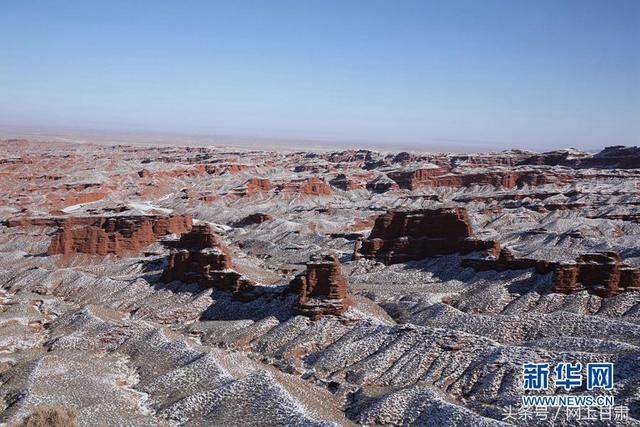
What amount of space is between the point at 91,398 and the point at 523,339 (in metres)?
36.0

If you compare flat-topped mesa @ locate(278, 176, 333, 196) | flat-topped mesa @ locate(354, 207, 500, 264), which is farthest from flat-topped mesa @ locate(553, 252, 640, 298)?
flat-topped mesa @ locate(278, 176, 333, 196)

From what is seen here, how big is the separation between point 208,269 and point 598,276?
1749 inches

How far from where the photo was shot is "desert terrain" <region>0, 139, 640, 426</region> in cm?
4197

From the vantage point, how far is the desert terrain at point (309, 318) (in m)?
42.0

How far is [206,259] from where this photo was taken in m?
75.4

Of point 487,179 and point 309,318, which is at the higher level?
point 487,179

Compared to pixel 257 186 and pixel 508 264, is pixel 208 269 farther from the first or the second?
pixel 257 186

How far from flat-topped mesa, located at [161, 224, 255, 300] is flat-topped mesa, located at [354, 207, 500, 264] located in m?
24.3

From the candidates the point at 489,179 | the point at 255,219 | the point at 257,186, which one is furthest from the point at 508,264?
the point at 257,186

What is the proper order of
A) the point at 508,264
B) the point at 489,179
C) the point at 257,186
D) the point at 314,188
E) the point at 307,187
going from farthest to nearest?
1. the point at 257,186
2. the point at 314,188
3. the point at 489,179
4. the point at 307,187
5. the point at 508,264

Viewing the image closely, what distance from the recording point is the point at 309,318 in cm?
5950

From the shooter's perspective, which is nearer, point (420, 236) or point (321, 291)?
point (321, 291)

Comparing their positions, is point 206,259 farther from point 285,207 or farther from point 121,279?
point 285,207

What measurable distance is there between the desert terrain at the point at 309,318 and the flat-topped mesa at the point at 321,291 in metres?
0.20
